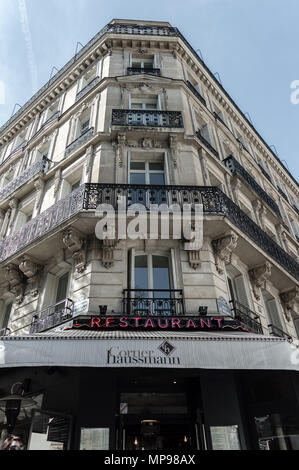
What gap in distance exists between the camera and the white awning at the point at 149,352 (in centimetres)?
479

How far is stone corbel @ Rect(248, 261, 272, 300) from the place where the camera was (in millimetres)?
9031

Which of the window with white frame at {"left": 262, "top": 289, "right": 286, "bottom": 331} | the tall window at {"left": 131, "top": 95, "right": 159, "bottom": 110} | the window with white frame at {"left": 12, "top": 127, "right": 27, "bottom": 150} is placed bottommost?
the window with white frame at {"left": 262, "top": 289, "right": 286, "bottom": 331}

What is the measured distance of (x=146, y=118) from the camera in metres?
10.4

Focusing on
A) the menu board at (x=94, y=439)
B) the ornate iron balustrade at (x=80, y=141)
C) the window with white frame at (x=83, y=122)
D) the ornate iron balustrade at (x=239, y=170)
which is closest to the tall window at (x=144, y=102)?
the window with white frame at (x=83, y=122)

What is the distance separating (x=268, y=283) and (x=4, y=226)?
9.50 meters

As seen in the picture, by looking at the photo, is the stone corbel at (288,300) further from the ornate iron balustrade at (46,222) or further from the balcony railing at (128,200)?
the ornate iron balustrade at (46,222)

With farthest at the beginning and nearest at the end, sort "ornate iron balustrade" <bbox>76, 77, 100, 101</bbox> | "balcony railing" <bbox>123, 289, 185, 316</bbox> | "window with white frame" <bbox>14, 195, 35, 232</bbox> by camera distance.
→ "ornate iron balustrade" <bbox>76, 77, 100, 101</bbox>, "window with white frame" <bbox>14, 195, 35, 232</bbox>, "balcony railing" <bbox>123, 289, 185, 316</bbox>

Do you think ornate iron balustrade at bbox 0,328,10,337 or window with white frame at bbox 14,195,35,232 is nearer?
ornate iron balustrade at bbox 0,328,10,337

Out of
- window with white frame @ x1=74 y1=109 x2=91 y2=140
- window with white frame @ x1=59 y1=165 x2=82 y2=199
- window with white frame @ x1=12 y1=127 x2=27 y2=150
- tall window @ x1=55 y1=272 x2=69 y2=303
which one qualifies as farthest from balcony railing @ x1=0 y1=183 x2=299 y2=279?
window with white frame @ x1=12 y1=127 x2=27 y2=150

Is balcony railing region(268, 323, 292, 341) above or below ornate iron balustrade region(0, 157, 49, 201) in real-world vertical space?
below

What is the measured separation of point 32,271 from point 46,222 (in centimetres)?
139

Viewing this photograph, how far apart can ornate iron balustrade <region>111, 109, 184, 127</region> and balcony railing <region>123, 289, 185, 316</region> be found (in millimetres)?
5629

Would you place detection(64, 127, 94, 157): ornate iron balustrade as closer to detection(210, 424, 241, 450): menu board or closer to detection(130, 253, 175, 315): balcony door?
detection(130, 253, 175, 315): balcony door

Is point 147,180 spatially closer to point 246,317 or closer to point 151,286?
point 151,286
